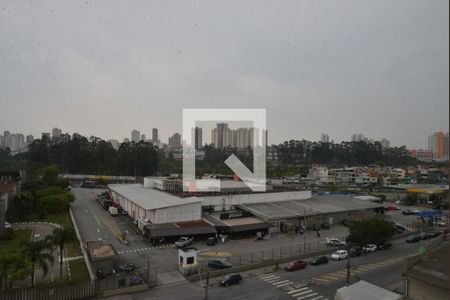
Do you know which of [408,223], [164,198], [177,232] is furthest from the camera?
[408,223]

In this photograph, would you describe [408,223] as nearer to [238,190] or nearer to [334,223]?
[334,223]

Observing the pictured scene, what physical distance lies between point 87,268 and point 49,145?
54.5 metres

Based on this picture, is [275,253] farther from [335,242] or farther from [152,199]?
[152,199]

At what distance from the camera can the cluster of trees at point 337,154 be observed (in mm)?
86562

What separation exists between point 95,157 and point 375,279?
53.5m

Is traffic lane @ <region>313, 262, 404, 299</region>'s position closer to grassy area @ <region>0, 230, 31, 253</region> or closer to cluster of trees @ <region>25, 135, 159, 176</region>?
grassy area @ <region>0, 230, 31, 253</region>

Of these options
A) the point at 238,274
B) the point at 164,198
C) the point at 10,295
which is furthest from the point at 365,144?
the point at 10,295

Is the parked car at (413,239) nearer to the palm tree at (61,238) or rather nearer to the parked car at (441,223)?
the parked car at (441,223)

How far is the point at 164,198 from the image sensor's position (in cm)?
2392

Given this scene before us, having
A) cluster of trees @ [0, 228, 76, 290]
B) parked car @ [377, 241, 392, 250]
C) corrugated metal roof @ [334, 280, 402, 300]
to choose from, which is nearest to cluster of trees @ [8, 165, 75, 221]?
cluster of trees @ [0, 228, 76, 290]

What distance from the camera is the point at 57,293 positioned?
36.6 feet

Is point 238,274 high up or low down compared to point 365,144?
down

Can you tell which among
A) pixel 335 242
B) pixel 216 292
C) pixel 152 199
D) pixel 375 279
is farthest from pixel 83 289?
pixel 335 242

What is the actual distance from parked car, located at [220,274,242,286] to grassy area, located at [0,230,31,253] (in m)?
10.5
